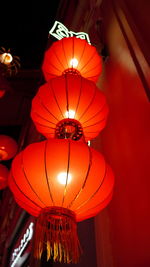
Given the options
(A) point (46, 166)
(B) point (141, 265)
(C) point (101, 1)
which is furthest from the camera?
(C) point (101, 1)

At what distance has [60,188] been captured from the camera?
178 centimetres

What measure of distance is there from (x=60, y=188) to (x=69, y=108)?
105 cm

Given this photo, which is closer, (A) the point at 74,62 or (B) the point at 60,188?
(B) the point at 60,188

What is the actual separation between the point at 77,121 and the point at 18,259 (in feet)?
12.4

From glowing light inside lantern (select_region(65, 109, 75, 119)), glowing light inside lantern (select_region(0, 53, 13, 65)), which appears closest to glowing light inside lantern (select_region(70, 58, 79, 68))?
glowing light inside lantern (select_region(65, 109, 75, 119))

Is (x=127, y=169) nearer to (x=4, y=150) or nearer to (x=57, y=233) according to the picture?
(x=57, y=233)

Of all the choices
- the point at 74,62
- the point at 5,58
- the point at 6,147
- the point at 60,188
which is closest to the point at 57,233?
the point at 60,188

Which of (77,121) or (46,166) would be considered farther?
(77,121)

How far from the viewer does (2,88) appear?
16.5 feet

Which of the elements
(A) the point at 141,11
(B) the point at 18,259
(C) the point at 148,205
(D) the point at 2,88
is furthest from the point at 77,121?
(B) the point at 18,259

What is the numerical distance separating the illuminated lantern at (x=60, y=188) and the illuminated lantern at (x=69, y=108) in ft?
2.23

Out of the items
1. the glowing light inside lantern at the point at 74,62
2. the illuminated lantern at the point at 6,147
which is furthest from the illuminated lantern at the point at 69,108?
the illuminated lantern at the point at 6,147

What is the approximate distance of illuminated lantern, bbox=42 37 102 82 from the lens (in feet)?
11.5

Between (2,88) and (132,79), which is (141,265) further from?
(2,88)
